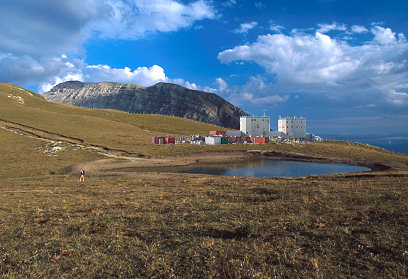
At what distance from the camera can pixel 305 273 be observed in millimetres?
8508

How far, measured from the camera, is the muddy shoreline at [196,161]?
2286 inches

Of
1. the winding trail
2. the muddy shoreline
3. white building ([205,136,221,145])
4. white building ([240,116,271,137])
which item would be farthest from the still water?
white building ([240,116,271,137])

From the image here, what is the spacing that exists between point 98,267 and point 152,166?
6019 cm

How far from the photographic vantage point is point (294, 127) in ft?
482

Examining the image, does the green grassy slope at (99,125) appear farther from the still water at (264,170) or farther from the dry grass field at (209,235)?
the dry grass field at (209,235)

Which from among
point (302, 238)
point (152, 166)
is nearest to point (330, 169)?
point (152, 166)

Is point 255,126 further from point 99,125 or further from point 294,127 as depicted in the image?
point 99,125

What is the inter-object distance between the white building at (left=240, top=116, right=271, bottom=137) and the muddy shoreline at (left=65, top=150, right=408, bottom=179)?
1868 inches

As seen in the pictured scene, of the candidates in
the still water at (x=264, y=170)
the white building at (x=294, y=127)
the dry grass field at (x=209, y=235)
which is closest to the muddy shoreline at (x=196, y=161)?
the still water at (x=264, y=170)

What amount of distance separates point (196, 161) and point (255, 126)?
73.0 metres

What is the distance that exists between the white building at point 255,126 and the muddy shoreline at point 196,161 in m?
47.4

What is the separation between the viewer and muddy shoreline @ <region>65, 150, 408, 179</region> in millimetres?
58069

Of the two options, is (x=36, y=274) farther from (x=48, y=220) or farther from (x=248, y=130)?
(x=248, y=130)

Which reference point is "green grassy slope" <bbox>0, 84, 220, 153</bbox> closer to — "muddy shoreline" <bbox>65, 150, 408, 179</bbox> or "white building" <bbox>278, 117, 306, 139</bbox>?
"muddy shoreline" <bbox>65, 150, 408, 179</bbox>
